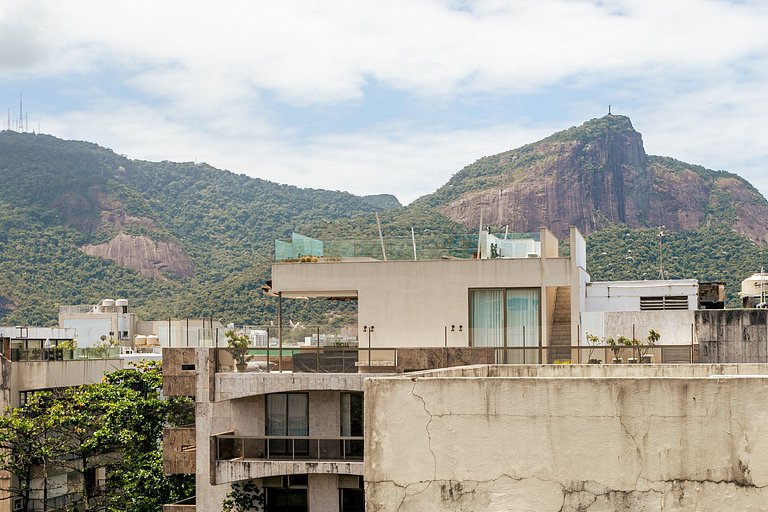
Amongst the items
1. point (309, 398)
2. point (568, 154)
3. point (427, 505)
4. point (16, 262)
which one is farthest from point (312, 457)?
point (568, 154)

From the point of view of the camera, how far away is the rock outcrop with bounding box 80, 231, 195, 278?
166125 millimetres

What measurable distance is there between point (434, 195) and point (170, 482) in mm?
121064

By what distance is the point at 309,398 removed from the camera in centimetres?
3369

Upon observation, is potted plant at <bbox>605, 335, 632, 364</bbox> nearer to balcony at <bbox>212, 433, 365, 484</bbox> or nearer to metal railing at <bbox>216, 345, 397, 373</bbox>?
metal railing at <bbox>216, 345, 397, 373</bbox>

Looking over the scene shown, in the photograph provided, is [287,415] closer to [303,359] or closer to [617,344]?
[303,359]

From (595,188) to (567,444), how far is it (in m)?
183

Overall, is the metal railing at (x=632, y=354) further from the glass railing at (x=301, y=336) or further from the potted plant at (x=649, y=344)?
the glass railing at (x=301, y=336)

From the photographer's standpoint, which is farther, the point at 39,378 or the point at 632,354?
the point at 39,378

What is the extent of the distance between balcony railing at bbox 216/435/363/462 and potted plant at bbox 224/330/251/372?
217 cm

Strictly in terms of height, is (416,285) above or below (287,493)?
above

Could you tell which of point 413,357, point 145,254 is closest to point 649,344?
point 413,357

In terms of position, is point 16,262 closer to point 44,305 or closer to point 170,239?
point 44,305

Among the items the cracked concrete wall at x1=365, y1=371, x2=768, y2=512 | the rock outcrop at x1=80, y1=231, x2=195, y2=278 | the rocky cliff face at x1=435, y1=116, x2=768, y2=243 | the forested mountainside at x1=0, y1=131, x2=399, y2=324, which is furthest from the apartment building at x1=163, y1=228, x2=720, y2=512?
the rock outcrop at x1=80, y1=231, x2=195, y2=278

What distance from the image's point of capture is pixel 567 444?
9.49 meters
